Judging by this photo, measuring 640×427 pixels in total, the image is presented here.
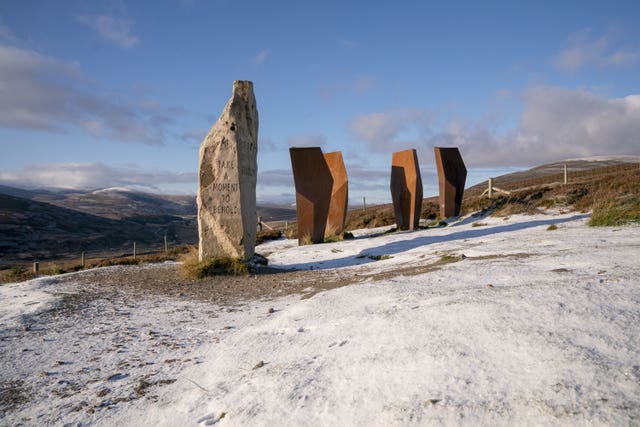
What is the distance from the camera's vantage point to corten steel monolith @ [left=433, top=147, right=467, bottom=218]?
1789cm

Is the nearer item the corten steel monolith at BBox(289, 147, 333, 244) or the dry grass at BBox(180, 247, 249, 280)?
the dry grass at BBox(180, 247, 249, 280)

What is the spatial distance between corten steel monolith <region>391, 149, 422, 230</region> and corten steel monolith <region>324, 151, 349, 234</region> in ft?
5.99

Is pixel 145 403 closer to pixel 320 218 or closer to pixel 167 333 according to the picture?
pixel 167 333

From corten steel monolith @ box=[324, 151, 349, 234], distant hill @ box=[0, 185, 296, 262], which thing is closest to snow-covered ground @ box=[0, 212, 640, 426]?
corten steel monolith @ box=[324, 151, 349, 234]

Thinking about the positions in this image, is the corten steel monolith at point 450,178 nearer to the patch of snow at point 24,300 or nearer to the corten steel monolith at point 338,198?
the corten steel monolith at point 338,198

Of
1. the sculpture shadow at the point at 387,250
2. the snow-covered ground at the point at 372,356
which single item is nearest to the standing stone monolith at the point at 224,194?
the sculpture shadow at the point at 387,250

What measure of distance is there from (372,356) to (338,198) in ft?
44.0

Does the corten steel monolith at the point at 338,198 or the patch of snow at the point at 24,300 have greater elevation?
the corten steel monolith at the point at 338,198

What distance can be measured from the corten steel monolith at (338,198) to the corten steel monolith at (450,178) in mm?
4386

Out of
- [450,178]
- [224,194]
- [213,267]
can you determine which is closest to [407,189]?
[450,178]

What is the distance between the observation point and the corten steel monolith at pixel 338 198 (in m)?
15.8

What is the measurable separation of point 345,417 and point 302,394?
38 centimetres

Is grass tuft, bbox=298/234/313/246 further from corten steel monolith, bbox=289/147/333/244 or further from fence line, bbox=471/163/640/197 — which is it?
fence line, bbox=471/163/640/197

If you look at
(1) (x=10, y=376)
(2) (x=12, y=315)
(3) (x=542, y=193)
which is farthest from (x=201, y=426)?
(3) (x=542, y=193)
